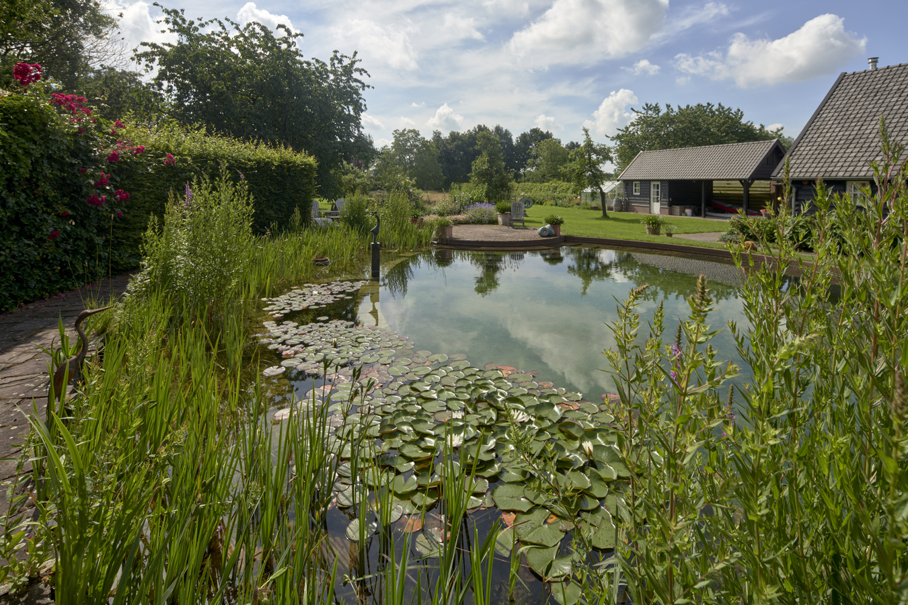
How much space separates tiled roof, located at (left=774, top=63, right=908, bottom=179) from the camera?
10844mm

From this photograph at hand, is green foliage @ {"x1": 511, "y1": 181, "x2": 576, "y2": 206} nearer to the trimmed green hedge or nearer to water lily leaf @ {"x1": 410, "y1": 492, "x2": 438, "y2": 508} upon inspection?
the trimmed green hedge

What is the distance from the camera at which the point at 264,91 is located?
19141mm

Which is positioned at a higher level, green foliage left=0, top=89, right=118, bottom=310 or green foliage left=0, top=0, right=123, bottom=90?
green foliage left=0, top=0, right=123, bottom=90

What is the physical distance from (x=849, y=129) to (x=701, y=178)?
12016mm

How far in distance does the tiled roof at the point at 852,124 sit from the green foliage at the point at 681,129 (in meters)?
30.8

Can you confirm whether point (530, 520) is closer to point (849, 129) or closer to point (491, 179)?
point (849, 129)

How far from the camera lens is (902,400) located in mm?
481

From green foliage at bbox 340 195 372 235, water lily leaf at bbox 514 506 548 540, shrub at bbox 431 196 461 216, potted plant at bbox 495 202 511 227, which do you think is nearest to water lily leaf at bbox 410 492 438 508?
water lily leaf at bbox 514 506 548 540

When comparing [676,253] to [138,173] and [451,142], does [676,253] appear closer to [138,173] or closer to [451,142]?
[138,173]

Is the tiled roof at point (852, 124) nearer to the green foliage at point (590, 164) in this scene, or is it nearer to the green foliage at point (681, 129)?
the green foliage at point (590, 164)

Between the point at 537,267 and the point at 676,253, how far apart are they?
438 centimetres

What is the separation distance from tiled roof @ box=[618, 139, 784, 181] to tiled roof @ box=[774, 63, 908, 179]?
30.3 ft

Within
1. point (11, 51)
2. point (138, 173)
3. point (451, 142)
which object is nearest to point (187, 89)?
point (11, 51)

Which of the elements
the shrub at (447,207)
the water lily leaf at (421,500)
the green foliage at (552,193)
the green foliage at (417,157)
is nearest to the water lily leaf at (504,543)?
the water lily leaf at (421,500)
